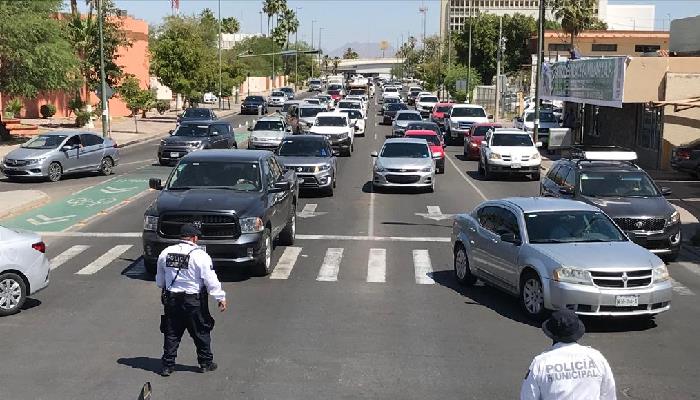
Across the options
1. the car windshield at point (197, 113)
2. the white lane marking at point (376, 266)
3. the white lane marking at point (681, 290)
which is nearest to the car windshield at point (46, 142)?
the white lane marking at point (376, 266)

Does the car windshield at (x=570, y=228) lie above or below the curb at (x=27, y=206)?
above

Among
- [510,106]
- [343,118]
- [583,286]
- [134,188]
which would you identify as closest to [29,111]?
[343,118]

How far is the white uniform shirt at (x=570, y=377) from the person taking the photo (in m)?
5.22

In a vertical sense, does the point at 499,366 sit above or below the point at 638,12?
below

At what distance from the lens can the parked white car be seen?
1178cm

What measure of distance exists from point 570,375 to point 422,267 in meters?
10.6

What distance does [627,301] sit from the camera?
10.9m

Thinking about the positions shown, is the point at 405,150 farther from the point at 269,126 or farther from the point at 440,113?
the point at 440,113

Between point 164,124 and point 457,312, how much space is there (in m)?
52.8

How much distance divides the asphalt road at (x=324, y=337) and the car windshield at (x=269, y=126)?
71.5ft

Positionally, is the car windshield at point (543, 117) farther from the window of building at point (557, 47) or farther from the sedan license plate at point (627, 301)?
the window of building at point (557, 47)

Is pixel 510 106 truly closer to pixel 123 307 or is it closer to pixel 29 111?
pixel 29 111

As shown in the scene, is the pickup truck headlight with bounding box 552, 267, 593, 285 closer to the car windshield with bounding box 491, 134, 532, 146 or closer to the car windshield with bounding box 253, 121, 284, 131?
the car windshield with bounding box 491, 134, 532, 146

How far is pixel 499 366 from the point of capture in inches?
379
